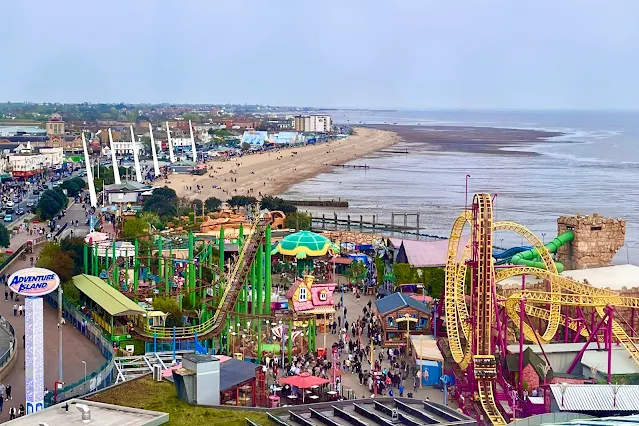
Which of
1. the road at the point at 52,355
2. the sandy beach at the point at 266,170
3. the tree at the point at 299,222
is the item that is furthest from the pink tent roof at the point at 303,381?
the sandy beach at the point at 266,170

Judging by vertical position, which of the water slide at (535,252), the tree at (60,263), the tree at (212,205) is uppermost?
the water slide at (535,252)

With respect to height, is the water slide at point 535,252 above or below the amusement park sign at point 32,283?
below

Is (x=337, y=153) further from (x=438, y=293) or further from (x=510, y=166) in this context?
(x=438, y=293)

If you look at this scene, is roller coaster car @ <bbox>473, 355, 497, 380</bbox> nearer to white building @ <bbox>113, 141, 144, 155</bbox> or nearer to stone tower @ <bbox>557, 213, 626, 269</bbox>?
stone tower @ <bbox>557, 213, 626, 269</bbox>

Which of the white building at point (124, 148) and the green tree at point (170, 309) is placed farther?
the white building at point (124, 148)

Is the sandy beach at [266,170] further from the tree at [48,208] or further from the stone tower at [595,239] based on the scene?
the stone tower at [595,239]

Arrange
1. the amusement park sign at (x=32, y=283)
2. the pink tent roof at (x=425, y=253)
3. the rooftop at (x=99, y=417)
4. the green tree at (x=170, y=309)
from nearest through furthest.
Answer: the rooftop at (x=99, y=417), the amusement park sign at (x=32, y=283), the green tree at (x=170, y=309), the pink tent roof at (x=425, y=253)

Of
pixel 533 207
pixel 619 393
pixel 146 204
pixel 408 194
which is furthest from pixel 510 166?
pixel 619 393
